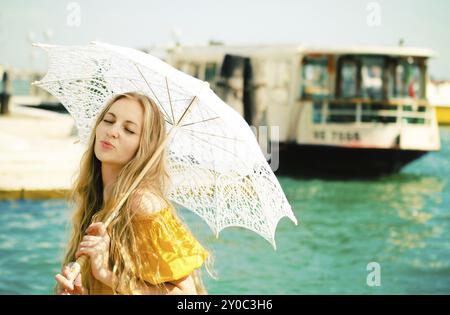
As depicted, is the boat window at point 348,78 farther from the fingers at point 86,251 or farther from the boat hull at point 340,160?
the fingers at point 86,251

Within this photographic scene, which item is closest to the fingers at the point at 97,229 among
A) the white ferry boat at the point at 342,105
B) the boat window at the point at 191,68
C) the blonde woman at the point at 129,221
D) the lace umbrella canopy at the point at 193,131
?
the blonde woman at the point at 129,221

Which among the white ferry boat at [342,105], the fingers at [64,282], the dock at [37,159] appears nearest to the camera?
the fingers at [64,282]

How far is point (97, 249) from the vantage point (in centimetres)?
231

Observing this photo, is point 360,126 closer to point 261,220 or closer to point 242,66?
point 242,66

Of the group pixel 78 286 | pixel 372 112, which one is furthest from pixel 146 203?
pixel 372 112

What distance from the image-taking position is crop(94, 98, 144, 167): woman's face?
2.50 m

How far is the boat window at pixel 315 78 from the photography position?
1939cm

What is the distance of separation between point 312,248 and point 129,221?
9.66 metres

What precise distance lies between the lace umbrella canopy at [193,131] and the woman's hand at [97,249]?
1.82 ft

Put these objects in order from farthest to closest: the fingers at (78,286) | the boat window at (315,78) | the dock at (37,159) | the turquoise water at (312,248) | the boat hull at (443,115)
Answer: the boat hull at (443,115) → the boat window at (315,78) → the dock at (37,159) → the turquoise water at (312,248) → the fingers at (78,286)

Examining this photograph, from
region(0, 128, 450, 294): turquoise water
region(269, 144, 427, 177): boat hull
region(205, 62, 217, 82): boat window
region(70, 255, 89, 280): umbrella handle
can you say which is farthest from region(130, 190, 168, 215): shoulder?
region(205, 62, 217, 82): boat window

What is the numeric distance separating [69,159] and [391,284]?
8129mm

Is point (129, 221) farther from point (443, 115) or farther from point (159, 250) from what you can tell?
point (443, 115)

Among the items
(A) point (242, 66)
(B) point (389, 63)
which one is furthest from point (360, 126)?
(A) point (242, 66)
